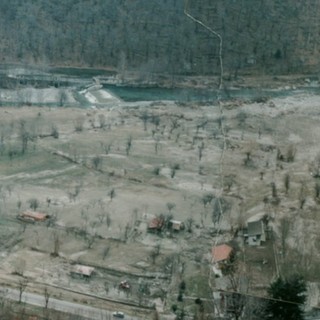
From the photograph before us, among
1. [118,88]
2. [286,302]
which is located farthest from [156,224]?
[118,88]

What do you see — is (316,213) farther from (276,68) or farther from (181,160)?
(276,68)

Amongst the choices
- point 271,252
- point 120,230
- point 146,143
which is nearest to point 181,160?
point 146,143

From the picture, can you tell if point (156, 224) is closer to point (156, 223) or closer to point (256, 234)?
point (156, 223)

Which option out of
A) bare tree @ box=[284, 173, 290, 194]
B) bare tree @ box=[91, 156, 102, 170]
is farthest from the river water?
bare tree @ box=[284, 173, 290, 194]

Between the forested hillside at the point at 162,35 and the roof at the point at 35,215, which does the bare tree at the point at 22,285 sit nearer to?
the roof at the point at 35,215

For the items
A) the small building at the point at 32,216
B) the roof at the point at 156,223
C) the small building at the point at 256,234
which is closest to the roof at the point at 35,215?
the small building at the point at 32,216

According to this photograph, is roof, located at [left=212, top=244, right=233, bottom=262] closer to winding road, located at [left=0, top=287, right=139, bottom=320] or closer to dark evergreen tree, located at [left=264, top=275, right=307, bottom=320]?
winding road, located at [left=0, top=287, right=139, bottom=320]

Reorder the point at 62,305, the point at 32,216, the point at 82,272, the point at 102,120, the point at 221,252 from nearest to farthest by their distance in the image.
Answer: the point at 62,305 < the point at 82,272 < the point at 221,252 < the point at 32,216 < the point at 102,120
